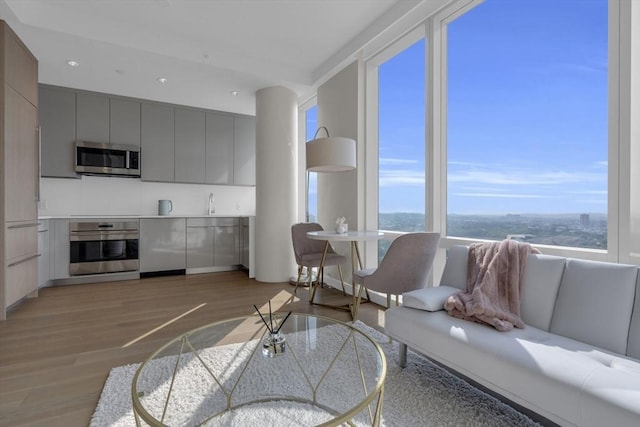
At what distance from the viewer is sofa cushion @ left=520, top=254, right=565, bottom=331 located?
5.73ft

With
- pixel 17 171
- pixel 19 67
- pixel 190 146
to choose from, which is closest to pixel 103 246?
pixel 17 171

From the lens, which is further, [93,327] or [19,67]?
[19,67]

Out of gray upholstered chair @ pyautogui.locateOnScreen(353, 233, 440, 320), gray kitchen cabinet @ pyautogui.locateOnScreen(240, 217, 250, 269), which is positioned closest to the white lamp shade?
gray upholstered chair @ pyautogui.locateOnScreen(353, 233, 440, 320)

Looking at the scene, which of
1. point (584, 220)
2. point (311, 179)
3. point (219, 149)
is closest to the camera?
point (584, 220)

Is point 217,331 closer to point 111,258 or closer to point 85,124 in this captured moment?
point 111,258

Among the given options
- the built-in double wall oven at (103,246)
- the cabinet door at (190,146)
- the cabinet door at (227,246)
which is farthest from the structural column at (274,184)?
the built-in double wall oven at (103,246)

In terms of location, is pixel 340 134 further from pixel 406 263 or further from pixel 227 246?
pixel 227 246

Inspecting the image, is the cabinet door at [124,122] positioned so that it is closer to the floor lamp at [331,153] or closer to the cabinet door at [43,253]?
the cabinet door at [43,253]

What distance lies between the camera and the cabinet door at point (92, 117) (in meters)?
4.59

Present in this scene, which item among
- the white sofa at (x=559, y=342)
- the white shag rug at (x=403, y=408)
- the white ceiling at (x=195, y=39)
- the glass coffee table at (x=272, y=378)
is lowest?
the white shag rug at (x=403, y=408)

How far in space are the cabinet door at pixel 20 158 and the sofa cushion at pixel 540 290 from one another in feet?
13.4

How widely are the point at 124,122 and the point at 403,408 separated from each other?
→ 16.9 feet

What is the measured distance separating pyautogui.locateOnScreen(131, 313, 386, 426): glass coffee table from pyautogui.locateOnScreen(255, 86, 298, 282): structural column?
2.63m

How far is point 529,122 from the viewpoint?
2.38 meters
